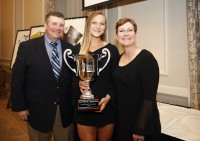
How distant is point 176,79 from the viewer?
2.27 m

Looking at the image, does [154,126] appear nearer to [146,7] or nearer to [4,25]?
[146,7]

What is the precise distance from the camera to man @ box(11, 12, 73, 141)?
5.88 ft

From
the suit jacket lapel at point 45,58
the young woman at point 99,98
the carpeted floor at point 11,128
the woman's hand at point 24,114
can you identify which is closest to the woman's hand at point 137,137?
the young woman at point 99,98

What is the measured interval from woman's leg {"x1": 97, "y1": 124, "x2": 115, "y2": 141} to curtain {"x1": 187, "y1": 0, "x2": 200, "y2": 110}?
0.76m

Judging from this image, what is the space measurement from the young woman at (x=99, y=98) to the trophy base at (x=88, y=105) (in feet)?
0.29

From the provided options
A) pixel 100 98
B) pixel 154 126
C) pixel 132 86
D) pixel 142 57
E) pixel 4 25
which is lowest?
pixel 154 126

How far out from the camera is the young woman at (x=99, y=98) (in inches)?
68.1

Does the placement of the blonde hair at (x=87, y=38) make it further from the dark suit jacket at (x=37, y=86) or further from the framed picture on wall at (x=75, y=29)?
the framed picture on wall at (x=75, y=29)

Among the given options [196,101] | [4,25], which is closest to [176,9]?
[196,101]

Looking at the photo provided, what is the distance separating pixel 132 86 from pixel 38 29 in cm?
280

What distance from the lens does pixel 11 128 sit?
350 centimetres

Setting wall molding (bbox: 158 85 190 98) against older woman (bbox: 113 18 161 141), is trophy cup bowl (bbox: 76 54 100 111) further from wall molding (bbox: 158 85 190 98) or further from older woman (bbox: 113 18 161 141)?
wall molding (bbox: 158 85 190 98)

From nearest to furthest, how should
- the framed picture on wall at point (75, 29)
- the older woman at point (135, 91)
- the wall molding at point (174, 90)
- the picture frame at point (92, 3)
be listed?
the older woman at point (135, 91) → the wall molding at point (174, 90) → the picture frame at point (92, 3) → the framed picture on wall at point (75, 29)

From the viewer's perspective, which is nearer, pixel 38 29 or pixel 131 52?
pixel 131 52
